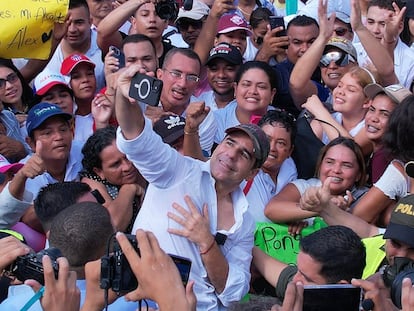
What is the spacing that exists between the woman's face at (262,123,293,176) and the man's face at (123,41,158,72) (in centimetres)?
108

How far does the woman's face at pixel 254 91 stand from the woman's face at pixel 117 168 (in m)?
1.10

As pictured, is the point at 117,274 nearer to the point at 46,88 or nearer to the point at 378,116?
the point at 378,116

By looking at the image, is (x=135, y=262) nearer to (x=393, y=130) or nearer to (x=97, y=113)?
(x=393, y=130)

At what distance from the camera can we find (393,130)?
4.65 meters

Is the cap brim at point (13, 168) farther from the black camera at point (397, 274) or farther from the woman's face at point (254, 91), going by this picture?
the black camera at point (397, 274)

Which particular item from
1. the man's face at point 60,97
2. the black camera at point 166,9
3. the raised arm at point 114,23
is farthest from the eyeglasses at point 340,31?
the man's face at point 60,97

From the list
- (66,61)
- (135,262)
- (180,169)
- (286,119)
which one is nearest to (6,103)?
(66,61)

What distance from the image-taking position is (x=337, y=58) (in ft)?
21.1

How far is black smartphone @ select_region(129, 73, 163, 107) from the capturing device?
11.5 ft

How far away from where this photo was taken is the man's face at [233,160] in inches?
164

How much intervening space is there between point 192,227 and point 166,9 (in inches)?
115

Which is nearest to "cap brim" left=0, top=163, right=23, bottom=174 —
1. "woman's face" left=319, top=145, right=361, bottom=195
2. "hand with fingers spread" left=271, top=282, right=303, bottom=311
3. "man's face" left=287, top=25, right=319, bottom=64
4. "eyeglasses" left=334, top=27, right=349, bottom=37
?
"woman's face" left=319, top=145, right=361, bottom=195

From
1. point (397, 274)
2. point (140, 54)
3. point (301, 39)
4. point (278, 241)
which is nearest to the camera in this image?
point (397, 274)

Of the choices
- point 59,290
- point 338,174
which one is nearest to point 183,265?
point 59,290
